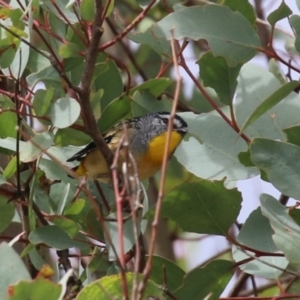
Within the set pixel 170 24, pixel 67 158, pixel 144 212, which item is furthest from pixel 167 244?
pixel 170 24

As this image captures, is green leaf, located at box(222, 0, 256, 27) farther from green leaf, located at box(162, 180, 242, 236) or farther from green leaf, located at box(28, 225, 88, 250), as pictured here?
green leaf, located at box(28, 225, 88, 250)

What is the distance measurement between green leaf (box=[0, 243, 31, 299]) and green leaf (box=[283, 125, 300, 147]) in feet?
2.11

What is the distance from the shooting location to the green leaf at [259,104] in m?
1.67

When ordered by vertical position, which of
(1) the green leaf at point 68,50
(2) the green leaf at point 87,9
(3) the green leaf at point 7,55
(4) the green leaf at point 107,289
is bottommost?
(4) the green leaf at point 107,289

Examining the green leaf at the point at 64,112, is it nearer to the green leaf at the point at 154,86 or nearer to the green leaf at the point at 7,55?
the green leaf at the point at 7,55

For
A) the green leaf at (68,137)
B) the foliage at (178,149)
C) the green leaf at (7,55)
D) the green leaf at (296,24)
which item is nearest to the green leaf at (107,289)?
the foliage at (178,149)

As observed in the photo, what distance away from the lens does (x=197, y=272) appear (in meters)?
1.57

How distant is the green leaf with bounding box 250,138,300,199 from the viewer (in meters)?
1.43

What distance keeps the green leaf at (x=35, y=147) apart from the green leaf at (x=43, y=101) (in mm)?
54

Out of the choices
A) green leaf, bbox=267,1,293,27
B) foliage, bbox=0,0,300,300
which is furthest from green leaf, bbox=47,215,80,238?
green leaf, bbox=267,1,293,27

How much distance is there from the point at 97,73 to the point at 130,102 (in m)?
0.13

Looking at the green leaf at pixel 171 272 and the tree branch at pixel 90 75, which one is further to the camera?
the green leaf at pixel 171 272

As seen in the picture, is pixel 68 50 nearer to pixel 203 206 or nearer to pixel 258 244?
pixel 203 206

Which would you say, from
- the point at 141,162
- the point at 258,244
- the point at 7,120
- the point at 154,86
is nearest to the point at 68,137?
the point at 7,120
